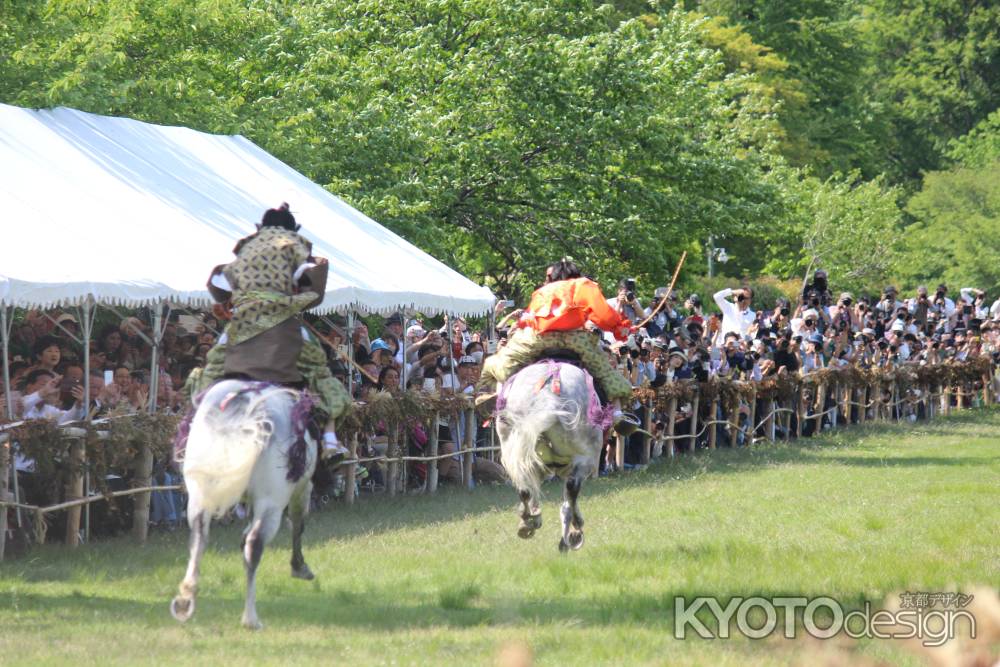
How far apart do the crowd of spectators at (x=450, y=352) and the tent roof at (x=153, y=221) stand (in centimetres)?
84

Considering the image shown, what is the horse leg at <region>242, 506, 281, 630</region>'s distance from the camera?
866 centimetres

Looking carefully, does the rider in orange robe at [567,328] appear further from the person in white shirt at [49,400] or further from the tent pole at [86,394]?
the person in white shirt at [49,400]

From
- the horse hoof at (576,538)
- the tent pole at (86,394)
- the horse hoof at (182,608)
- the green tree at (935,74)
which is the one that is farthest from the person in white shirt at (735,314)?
the green tree at (935,74)

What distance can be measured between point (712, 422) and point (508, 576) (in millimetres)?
12478

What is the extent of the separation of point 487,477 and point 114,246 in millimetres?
6627

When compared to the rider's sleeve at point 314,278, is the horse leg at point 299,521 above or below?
below

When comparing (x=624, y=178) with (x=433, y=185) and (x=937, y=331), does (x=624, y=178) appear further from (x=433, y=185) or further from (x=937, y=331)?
(x=937, y=331)

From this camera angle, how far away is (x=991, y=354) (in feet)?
120

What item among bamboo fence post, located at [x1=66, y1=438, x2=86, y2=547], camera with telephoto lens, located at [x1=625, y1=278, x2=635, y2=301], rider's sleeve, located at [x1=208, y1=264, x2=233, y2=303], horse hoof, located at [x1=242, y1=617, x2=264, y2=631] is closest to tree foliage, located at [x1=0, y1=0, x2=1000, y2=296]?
bamboo fence post, located at [x1=66, y1=438, x2=86, y2=547]

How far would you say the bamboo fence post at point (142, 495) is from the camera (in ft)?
43.4

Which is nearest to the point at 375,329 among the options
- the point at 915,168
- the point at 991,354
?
the point at 991,354

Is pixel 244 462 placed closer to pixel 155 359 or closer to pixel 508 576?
pixel 508 576

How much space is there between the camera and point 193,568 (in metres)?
8.55

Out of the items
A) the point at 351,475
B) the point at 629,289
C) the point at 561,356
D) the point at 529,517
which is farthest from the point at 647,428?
the point at 529,517
